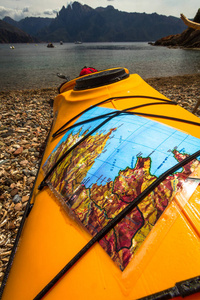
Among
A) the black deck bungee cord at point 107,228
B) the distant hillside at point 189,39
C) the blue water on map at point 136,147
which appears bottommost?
the black deck bungee cord at point 107,228

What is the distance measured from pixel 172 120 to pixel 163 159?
824 millimetres

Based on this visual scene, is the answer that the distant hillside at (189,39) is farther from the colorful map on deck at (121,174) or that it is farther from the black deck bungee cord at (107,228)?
the black deck bungee cord at (107,228)

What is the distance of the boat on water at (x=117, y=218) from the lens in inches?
35.6

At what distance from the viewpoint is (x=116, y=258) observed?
0.98 m

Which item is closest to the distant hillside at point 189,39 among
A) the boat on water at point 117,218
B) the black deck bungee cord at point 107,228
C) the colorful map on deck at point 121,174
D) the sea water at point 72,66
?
the sea water at point 72,66

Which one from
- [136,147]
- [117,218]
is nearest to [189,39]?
[136,147]

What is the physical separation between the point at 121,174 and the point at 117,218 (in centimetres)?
36

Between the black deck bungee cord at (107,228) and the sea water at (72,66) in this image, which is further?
the sea water at (72,66)

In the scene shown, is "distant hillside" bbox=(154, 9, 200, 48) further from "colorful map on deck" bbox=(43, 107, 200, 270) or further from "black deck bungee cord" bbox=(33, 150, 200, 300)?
"black deck bungee cord" bbox=(33, 150, 200, 300)

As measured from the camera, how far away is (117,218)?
1089 millimetres

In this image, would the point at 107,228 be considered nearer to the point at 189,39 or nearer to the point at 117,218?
the point at 117,218

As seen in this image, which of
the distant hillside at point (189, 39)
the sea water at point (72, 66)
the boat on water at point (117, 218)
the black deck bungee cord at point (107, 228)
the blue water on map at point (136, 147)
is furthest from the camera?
the distant hillside at point (189, 39)

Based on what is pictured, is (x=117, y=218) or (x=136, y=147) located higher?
(x=136, y=147)

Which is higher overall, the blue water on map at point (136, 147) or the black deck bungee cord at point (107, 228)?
the blue water on map at point (136, 147)
